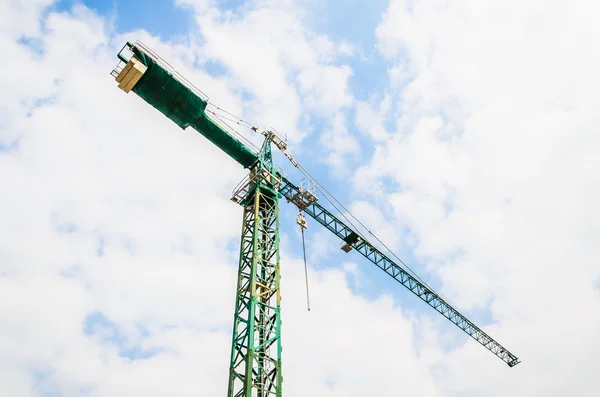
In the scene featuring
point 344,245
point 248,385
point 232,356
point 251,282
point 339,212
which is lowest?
point 248,385

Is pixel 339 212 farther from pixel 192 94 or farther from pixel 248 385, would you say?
pixel 248 385

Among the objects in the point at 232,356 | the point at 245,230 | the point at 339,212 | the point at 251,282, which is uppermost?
the point at 339,212

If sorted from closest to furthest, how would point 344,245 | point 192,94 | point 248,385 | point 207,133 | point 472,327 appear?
1. point 248,385
2. point 192,94
3. point 207,133
4. point 344,245
5. point 472,327

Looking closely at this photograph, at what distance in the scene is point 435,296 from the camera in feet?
141

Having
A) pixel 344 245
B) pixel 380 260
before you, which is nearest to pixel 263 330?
pixel 344 245

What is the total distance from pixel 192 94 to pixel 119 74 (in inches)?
151

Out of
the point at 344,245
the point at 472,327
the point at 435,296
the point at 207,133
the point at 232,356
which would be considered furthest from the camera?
the point at 472,327

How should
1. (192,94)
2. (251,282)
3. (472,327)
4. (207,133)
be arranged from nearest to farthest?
(251,282)
(192,94)
(207,133)
(472,327)

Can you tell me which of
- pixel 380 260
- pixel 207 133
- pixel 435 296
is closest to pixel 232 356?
pixel 207 133

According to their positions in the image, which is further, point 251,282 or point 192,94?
point 192,94

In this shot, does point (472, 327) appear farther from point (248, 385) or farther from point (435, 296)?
point (248, 385)

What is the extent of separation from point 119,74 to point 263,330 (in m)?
14.7

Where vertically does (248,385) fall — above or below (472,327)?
Result: below

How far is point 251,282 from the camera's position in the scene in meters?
22.2
